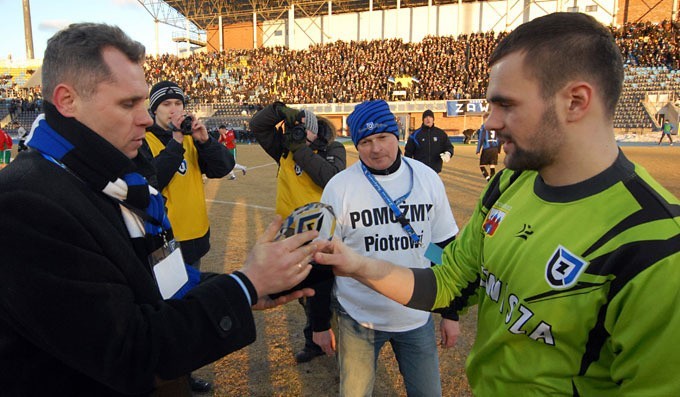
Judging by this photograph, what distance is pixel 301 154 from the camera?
388 centimetres

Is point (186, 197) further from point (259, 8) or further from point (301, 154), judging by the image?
point (259, 8)

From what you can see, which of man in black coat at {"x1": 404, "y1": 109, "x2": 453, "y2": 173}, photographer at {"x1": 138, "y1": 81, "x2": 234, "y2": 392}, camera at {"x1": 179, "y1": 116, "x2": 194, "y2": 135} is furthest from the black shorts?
camera at {"x1": 179, "y1": 116, "x2": 194, "y2": 135}

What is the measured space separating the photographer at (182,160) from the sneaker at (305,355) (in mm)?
1264

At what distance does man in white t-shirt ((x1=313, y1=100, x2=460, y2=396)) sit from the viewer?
8.30ft

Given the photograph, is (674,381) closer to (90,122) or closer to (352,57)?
(90,122)

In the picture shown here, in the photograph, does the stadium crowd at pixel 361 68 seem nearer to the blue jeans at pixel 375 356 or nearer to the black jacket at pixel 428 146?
the black jacket at pixel 428 146

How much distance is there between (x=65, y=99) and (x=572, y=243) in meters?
1.74

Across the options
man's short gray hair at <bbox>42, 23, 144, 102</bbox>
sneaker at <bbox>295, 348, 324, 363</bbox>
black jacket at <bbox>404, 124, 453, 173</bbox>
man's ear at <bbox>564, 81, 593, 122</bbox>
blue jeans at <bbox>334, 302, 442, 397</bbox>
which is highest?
man's short gray hair at <bbox>42, 23, 144, 102</bbox>

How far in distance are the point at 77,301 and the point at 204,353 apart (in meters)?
0.39

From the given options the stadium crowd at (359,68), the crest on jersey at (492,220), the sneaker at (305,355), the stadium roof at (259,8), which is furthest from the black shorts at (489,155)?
the stadium roof at (259,8)

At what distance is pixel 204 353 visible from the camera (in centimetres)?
132

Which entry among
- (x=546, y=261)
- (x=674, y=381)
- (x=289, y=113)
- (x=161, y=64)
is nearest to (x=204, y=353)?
(x=546, y=261)

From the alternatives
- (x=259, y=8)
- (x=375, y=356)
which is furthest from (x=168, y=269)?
(x=259, y=8)

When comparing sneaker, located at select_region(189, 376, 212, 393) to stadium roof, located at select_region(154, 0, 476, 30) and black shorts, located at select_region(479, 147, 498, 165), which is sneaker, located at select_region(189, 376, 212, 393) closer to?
black shorts, located at select_region(479, 147, 498, 165)
